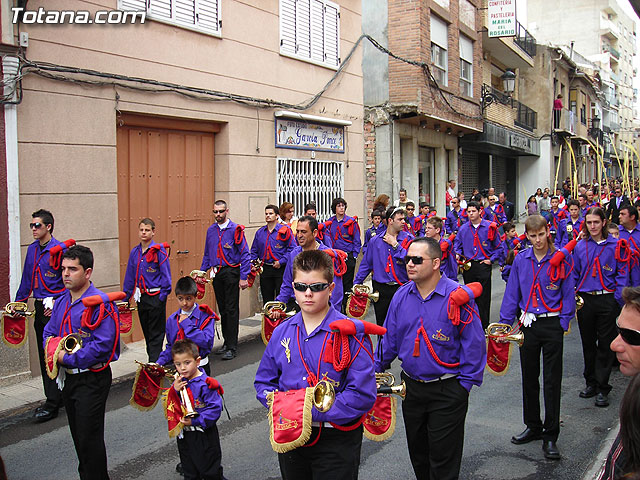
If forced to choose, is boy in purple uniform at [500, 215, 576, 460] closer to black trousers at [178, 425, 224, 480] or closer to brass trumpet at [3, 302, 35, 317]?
black trousers at [178, 425, 224, 480]

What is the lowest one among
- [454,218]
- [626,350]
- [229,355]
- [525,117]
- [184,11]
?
[229,355]

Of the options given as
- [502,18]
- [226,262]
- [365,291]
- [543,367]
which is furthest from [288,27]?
[502,18]

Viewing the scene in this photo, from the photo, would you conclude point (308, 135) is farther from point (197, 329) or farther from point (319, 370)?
point (319, 370)

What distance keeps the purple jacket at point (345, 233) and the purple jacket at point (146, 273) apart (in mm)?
4768

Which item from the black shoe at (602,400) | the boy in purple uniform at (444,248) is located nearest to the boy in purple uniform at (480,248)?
the boy in purple uniform at (444,248)

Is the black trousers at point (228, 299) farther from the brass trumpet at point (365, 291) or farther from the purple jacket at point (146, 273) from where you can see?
the brass trumpet at point (365, 291)

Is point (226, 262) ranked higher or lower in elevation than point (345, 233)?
lower

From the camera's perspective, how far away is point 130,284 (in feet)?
28.1

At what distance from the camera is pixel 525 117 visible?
33312 millimetres

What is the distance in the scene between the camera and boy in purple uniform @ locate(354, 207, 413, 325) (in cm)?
884

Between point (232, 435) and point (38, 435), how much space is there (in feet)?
6.65

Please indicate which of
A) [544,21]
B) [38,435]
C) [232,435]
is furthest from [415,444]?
[544,21]

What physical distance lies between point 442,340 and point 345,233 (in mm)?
8360

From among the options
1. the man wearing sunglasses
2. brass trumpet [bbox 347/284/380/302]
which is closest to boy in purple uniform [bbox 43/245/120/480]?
the man wearing sunglasses
